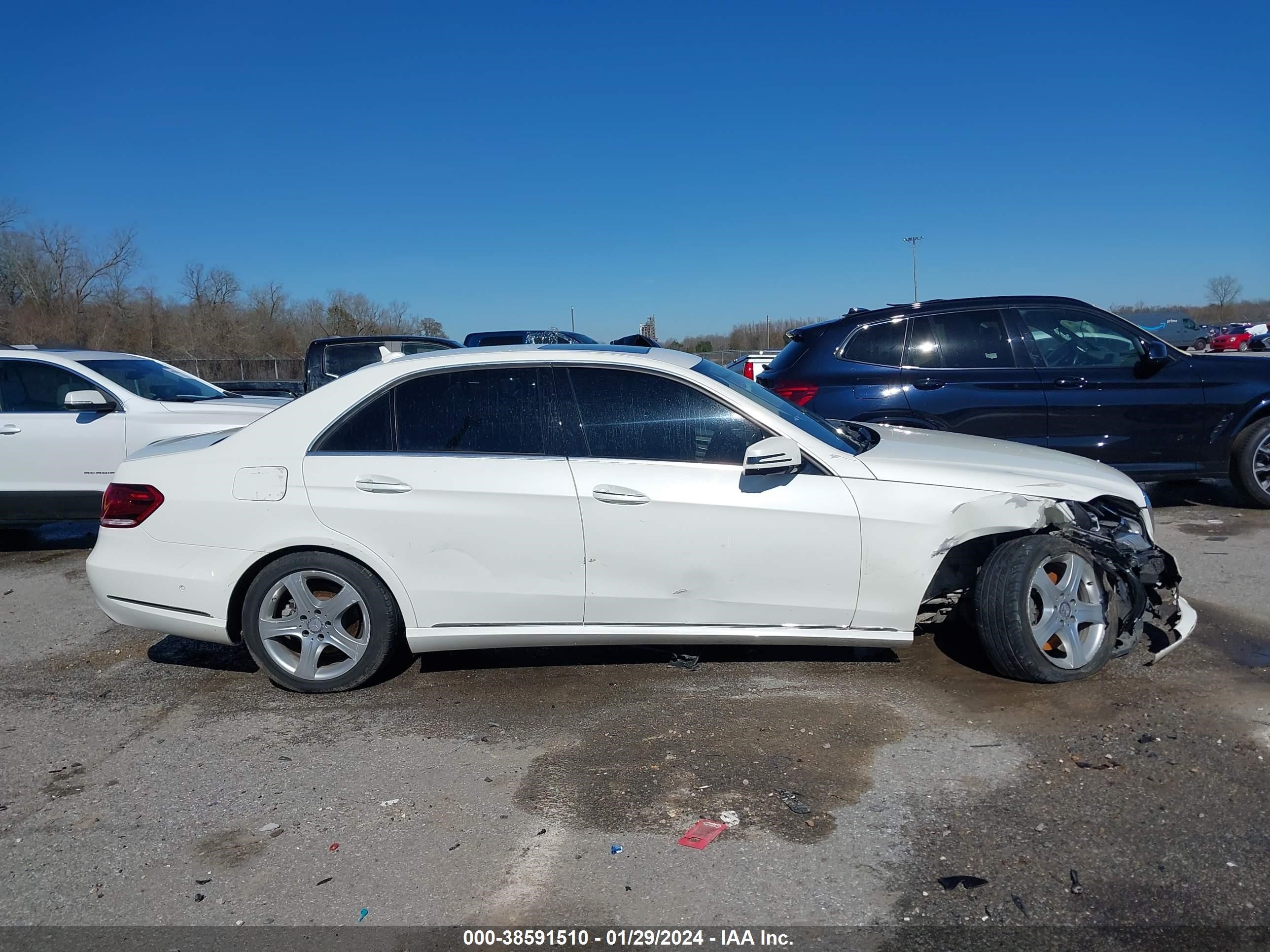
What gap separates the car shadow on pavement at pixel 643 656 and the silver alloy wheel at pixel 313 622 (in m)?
0.42

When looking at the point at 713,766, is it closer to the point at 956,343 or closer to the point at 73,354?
the point at 956,343

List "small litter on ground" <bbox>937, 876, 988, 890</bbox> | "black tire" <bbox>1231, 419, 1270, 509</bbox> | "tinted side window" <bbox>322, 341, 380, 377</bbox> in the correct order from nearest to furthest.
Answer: "small litter on ground" <bbox>937, 876, 988, 890</bbox> → "black tire" <bbox>1231, 419, 1270, 509</bbox> → "tinted side window" <bbox>322, 341, 380, 377</bbox>

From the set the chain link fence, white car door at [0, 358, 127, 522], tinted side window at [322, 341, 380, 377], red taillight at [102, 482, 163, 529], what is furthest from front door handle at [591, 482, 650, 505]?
the chain link fence

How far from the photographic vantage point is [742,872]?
2.94m

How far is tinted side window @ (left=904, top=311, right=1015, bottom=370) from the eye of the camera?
7.48 m

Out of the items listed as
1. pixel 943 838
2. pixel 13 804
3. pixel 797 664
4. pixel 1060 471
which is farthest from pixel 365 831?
pixel 1060 471

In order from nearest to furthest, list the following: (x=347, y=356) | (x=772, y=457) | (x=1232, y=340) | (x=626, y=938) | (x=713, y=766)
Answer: (x=626, y=938), (x=713, y=766), (x=772, y=457), (x=347, y=356), (x=1232, y=340)

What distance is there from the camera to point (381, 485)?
4367 millimetres

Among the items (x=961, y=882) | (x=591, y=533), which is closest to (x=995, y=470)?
(x=591, y=533)

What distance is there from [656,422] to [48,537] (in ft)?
23.9

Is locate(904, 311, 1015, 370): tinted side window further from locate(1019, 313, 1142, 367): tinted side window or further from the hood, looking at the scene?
the hood

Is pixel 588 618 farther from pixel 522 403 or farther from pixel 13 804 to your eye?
pixel 13 804

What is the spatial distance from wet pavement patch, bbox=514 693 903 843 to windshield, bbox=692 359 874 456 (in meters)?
1.23

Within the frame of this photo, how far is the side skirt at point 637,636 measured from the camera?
4301mm
